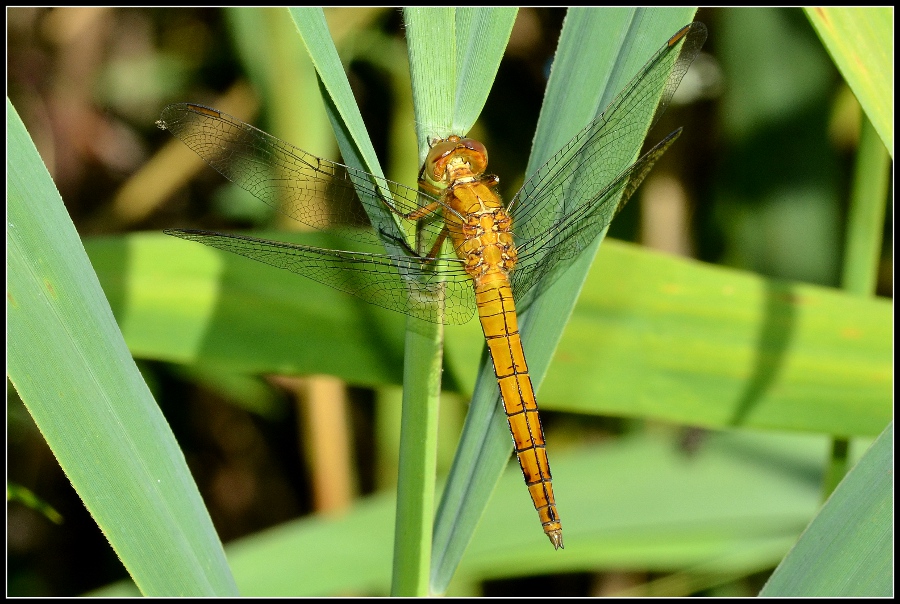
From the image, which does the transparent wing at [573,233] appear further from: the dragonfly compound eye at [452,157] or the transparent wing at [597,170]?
the dragonfly compound eye at [452,157]

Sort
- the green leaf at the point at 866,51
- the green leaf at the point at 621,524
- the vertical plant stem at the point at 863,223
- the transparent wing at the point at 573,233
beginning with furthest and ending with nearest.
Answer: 1. the green leaf at the point at 621,524
2. the vertical plant stem at the point at 863,223
3. the transparent wing at the point at 573,233
4. the green leaf at the point at 866,51

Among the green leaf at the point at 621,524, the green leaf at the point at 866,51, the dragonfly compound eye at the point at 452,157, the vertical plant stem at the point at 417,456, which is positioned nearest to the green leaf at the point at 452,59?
the dragonfly compound eye at the point at 452,157

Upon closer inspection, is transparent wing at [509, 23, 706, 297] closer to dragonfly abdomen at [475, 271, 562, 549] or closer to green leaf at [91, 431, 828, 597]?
dragonfly abdomen at [475, 271, 562, 549]

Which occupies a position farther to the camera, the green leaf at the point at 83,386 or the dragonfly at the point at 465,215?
the dragonfly at the point at 465,215

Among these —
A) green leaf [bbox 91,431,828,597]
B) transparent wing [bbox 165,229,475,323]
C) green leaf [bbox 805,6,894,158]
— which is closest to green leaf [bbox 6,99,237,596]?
transparent wing [bbox 165,229,475,323]

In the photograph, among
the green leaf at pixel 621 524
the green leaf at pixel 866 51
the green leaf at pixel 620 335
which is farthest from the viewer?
the green leaf at pixel 621 524

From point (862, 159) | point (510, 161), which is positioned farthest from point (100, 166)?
point (862, 159)

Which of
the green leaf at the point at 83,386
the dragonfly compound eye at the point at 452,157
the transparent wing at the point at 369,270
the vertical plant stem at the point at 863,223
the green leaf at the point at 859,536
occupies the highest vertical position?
the vertical plant stem at the point at 863,223

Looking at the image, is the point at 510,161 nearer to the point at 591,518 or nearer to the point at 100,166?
the point at 591,518
